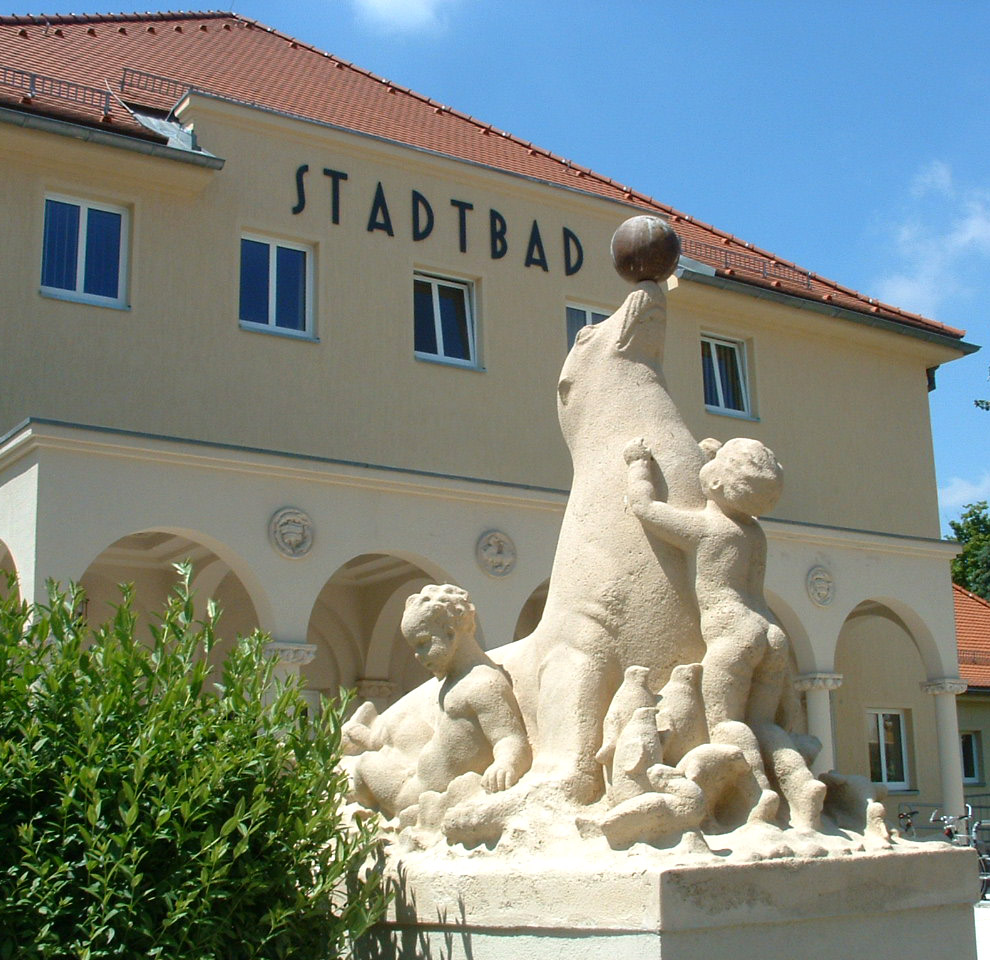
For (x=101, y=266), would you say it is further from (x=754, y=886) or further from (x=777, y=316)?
(x=754, y=886)

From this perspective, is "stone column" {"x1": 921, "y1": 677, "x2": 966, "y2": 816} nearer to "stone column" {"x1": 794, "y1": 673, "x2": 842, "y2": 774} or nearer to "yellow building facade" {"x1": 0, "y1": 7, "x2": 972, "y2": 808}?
"yellow building facade" {"x1": 0, "y1": 7, "x2": 972, "y2": 808}

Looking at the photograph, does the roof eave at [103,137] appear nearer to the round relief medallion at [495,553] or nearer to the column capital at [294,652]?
the round relief medallion at [495,553]

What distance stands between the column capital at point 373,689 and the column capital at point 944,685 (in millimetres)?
7163

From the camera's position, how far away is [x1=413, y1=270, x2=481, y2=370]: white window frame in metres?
18.2

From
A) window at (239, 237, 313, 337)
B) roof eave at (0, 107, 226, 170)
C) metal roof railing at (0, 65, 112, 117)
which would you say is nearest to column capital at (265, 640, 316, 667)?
window at (239, 237, 313, 337)

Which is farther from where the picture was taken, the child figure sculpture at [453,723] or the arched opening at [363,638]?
the arched opening at [363,638]

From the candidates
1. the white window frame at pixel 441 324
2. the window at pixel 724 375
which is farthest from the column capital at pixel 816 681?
the white window frame at pixel 441 324

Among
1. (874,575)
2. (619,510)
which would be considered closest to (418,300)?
(874,575)

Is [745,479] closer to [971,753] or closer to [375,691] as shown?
[375,691]

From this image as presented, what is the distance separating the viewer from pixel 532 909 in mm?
4422

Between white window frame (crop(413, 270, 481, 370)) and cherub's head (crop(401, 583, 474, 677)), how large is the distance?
41.3 feet

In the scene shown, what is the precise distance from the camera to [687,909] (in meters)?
4.11

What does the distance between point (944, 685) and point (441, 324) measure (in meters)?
8.20

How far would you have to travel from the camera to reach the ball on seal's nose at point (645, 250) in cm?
580
